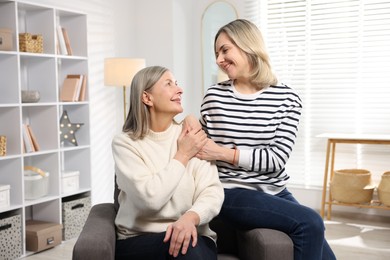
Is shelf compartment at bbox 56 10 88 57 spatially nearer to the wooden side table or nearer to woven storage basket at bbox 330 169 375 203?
the wooden side table

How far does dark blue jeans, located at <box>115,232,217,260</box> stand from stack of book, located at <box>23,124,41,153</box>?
199cm

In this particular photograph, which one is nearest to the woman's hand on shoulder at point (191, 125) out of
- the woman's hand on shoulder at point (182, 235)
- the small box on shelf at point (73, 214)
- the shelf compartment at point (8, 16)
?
the woman's hand on shoulder at point (182, 235)

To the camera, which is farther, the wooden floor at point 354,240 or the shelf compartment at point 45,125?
the shelf compartment at point 45,125

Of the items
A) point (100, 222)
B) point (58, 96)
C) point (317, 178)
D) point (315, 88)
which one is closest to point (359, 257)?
point (317, 178)

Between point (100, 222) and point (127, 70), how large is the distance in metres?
2.49

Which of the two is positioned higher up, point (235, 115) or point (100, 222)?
point (235, 115)

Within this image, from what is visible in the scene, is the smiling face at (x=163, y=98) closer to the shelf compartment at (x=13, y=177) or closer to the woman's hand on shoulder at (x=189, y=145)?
the woman's hand on shoulder at (x=189, y=145)

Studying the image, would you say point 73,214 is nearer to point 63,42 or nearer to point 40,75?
point 40,75

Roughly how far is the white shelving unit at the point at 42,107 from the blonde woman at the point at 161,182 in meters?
1.73

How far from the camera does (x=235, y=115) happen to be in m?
2.16

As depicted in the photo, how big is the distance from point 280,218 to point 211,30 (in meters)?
3.55

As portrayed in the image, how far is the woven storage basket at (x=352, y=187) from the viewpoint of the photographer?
4.26m

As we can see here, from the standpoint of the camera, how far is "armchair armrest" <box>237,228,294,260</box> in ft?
6.09

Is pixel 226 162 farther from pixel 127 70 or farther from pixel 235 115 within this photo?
pixel 127 70
